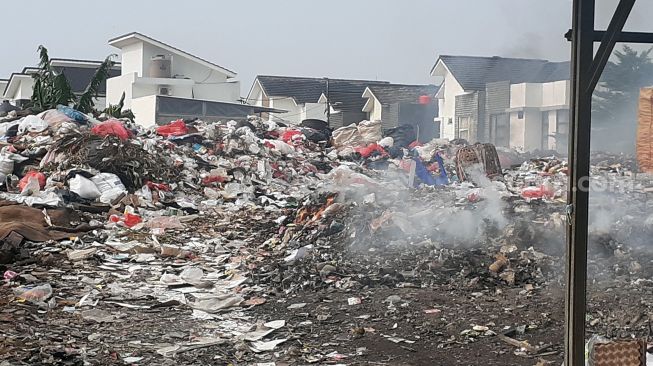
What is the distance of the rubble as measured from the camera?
4703 mm

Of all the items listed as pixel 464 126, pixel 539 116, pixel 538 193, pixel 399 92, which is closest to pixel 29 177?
pixel 538 193

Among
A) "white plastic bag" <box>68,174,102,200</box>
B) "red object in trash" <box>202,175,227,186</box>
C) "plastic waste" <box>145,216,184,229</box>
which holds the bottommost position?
"plastic waste" <box>145,216,184,229</box>

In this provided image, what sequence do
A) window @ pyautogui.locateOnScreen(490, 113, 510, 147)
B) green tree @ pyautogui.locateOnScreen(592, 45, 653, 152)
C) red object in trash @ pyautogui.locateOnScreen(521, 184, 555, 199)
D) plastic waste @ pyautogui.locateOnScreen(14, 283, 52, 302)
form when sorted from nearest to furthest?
plastic waste @ pyautogui.locateOnScreen(14, 283, 52, 302), red object in trash @ pyautogui.locateOnScreen(521, 184, 555, 199), green tree @ pyautogui.locateOnScreen(592, 45, 653, 152), window @ pyautogui.locateOnScreen(490, 113, 510, 147)

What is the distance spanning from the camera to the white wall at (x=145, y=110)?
23.5 m

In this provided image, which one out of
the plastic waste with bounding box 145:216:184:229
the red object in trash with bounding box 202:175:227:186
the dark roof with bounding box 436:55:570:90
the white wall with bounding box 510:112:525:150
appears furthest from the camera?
the white wall with bounding box 510:112:525:150

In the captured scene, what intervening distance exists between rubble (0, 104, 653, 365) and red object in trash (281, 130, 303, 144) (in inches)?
219

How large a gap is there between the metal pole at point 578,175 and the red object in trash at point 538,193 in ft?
20.9

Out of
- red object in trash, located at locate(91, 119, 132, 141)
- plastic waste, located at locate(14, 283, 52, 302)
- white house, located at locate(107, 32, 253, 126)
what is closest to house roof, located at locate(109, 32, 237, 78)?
white house, located at locate(107, 32, 253, 126)

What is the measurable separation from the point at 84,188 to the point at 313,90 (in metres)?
26.1

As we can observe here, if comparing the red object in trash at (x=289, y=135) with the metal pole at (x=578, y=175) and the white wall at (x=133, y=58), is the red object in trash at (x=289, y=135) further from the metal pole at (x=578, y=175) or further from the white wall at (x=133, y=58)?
the metal pole at (x=578, y=175)

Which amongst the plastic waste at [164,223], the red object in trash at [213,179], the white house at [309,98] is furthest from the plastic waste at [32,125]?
the white house at [309,98]

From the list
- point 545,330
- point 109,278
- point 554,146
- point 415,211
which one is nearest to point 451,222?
point 415,211

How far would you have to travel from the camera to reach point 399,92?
30.8m

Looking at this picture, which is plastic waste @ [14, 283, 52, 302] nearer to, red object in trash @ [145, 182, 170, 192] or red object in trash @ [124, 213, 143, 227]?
red object in trash @ [124, 213, 143, 227]
